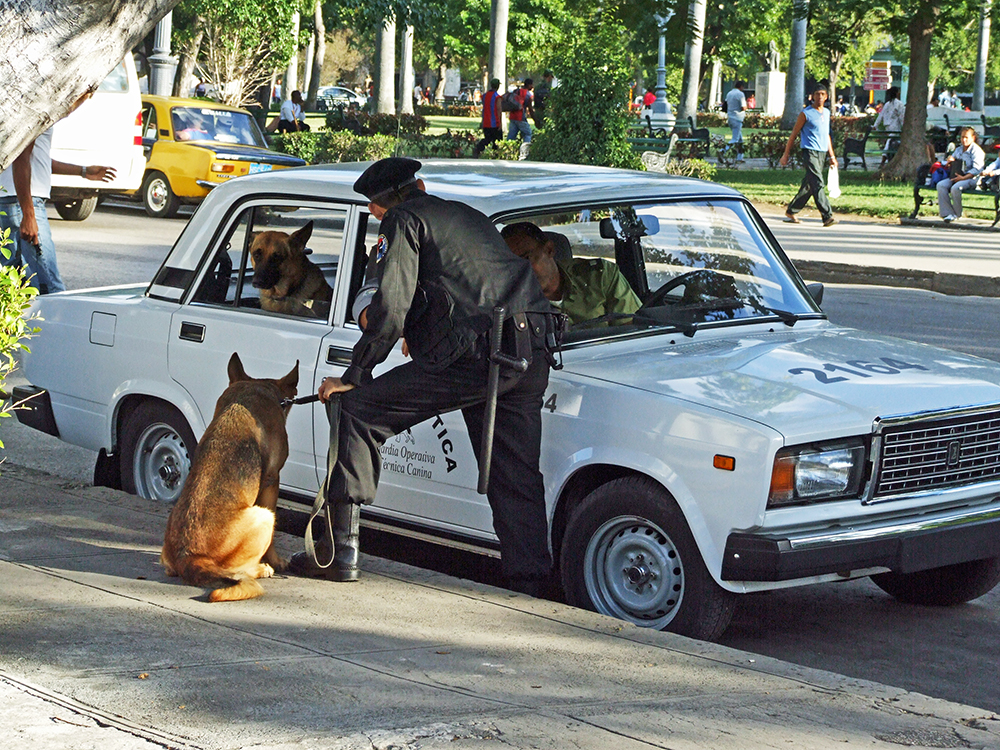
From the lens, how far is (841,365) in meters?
5.09

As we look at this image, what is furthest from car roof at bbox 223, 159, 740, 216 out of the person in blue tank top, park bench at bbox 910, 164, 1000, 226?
park bench at bbox 910, 164, 1000, 226

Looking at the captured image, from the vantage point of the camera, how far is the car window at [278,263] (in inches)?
232

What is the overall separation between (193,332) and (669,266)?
2.14 m

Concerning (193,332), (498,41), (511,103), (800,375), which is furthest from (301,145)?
(800,375)

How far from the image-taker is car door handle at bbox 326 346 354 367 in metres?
5.57

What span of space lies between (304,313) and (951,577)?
288 centimetres

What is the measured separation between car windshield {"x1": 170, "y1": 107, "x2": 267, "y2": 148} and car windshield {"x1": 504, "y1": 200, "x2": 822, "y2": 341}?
53.7 feet

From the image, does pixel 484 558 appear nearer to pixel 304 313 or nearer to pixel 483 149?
pixel 304 313

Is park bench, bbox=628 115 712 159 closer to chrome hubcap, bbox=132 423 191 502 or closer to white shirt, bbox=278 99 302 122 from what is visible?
white shirt, bbox=278 99 302 122

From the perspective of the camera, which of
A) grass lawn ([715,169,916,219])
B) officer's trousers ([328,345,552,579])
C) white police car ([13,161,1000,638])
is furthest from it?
grass lawn ([715,169,916,219])

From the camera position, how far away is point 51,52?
424 centimetres

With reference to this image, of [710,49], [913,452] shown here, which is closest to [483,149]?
[710,49]

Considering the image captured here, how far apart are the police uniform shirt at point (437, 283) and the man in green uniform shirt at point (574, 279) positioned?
661 mm

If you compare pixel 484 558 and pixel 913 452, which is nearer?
pixel 913 452
